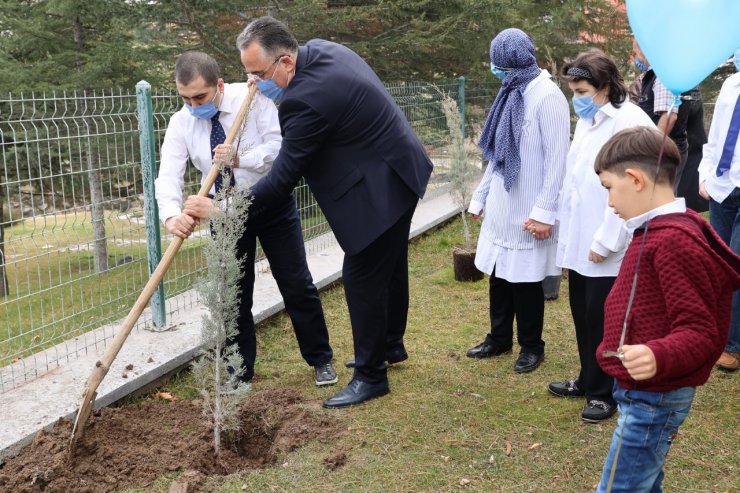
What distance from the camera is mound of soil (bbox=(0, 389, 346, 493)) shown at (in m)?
3.21

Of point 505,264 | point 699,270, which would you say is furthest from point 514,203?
point 699,270

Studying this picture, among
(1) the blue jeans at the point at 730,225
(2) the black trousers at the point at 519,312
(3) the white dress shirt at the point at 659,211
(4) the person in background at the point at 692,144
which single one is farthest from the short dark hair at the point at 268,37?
(4) the person in background at the point at 692,144

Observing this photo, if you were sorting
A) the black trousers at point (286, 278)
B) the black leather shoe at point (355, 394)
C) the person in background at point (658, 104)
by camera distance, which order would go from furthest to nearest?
the person in background at point (658, 104), the black trousers at point (286, 278), the black leather shoe at point (355, 394)

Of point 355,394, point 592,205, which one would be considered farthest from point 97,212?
point 592,205

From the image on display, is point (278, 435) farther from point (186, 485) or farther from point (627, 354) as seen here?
point (627, 354)

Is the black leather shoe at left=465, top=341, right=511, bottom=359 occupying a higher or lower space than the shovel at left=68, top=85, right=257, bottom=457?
lower

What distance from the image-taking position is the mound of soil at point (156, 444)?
10.5 ft

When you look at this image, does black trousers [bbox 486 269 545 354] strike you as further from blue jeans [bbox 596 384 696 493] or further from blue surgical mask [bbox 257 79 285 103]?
blue jeans [bbox 596 384 696 493]

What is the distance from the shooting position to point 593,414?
12.1 ft

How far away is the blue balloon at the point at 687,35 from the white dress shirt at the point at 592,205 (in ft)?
2.67

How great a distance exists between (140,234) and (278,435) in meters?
1.81

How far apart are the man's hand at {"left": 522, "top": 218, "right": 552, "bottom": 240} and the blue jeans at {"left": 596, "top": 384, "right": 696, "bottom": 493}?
181 cm

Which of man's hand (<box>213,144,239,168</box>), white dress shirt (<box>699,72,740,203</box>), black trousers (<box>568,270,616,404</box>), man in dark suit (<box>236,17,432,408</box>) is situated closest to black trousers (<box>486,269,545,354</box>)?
black trousers (<box>568,270,616,404</box>)

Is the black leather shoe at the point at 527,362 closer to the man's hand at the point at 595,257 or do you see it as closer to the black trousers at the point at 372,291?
the black trousers at the point at 372,291
